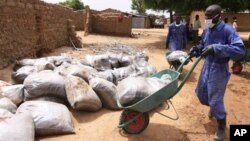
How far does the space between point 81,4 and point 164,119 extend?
4200 centimetres

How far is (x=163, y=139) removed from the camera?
408 cm

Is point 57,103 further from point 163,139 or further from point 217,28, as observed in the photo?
point 217,28

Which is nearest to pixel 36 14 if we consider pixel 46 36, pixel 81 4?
pixel 46 36

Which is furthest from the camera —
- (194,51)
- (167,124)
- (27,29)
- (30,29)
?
(30,29)

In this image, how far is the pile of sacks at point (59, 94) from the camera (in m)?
3.91

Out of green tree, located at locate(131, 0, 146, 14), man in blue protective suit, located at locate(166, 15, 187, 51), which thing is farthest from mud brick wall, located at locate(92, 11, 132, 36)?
man in blue protective suit, located at locate(166, 15, 187, 51)

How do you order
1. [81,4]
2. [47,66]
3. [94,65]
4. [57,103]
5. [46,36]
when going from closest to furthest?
[57,103]
[47,66]
[94,65]
[46,36]
[81,4]

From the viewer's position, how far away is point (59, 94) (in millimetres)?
4867

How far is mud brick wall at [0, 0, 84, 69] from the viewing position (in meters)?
7.21

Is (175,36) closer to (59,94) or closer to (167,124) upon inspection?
(167,124)

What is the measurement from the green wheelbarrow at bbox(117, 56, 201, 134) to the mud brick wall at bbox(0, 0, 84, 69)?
3752mm

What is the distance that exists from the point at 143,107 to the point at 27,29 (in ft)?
18.9

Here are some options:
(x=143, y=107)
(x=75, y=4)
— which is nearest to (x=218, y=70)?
(x=143, y=107)

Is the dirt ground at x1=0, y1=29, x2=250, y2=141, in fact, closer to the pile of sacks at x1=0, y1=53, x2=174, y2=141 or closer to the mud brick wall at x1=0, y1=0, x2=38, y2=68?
the pile of sacks at x1=0, y1=53, x2=174, y2=141
